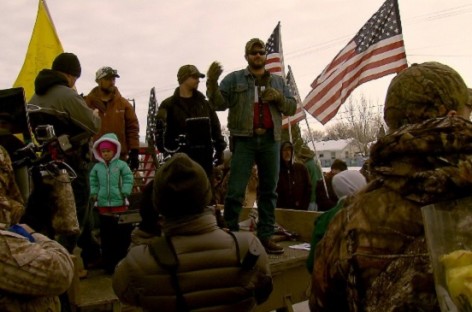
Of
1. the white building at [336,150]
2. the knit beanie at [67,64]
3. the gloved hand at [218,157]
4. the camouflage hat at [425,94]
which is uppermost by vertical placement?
the knit beanie at [67,64]

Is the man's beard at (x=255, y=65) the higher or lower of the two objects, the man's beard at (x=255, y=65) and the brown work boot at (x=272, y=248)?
the higher

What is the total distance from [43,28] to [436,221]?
303 inches

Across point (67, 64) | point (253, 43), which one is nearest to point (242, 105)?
point (253, 43)

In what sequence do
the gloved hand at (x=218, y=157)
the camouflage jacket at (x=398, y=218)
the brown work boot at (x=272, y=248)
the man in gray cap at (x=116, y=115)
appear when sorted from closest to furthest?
the camouflage jacket at (x=398, y=218) → the brown work boot at (x=272, y=248) → the gloved hand at (x=218, y=157) → the man in gray cap at (x=116, y=115)

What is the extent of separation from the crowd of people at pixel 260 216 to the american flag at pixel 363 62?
2.82 m

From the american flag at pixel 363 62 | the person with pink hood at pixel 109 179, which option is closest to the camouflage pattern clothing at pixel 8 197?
the person with pink hood at pixel 109 179

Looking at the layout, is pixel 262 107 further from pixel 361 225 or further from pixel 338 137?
pixel 338 137

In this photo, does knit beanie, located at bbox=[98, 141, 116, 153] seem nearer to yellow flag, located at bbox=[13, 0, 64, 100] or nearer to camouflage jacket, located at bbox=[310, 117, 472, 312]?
yellow flag, located at bbox=[13, 0, 64, 100]

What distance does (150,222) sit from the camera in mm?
3508

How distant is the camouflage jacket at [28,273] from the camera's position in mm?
2105

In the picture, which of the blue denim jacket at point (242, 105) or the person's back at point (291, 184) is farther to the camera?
the person's back at point (291, 184)

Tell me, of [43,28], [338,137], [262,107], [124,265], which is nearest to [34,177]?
[124,265]

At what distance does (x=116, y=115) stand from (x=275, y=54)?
2.94m

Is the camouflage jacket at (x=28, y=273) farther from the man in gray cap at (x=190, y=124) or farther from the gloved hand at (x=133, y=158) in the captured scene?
the gloved hand at (x=133, y=158)
